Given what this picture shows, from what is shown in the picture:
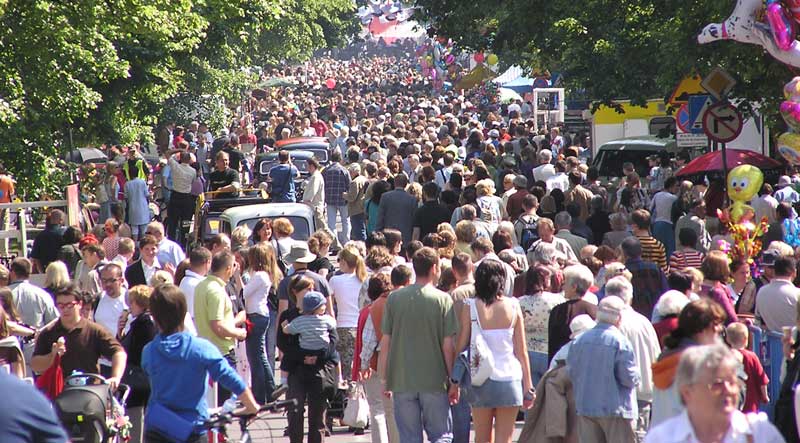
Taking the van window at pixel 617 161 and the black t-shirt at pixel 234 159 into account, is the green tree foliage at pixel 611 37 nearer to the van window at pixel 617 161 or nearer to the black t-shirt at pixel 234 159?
the van window at pixel 617 161

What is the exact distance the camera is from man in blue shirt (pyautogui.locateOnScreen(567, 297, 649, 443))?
8.52 metres

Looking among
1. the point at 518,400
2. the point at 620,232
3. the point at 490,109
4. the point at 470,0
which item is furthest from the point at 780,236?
the point at 490,109

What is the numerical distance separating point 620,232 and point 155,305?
7823 millimetres

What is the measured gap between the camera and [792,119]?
1514 cm

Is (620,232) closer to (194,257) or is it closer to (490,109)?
(194,257)

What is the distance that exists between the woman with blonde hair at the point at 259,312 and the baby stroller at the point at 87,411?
419cm

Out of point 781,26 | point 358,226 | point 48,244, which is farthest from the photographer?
point 358,226

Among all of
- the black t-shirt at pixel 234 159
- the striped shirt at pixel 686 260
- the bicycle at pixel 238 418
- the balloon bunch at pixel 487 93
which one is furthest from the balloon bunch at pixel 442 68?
the bicycle at pixel 238 418

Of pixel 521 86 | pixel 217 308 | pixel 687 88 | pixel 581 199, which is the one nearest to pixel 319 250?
pixel 217 308

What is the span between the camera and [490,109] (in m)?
58.8

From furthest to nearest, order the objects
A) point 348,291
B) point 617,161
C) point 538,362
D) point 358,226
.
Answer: point 617,161, point 358,226, point 348,291, point 538,362

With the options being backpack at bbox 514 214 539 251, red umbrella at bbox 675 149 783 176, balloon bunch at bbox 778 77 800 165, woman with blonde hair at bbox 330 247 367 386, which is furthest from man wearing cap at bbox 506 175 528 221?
woman with blonde hair at bbox 330 247 367 386

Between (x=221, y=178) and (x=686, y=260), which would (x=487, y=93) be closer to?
(x=221, y=178)

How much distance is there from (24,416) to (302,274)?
6.62 m
